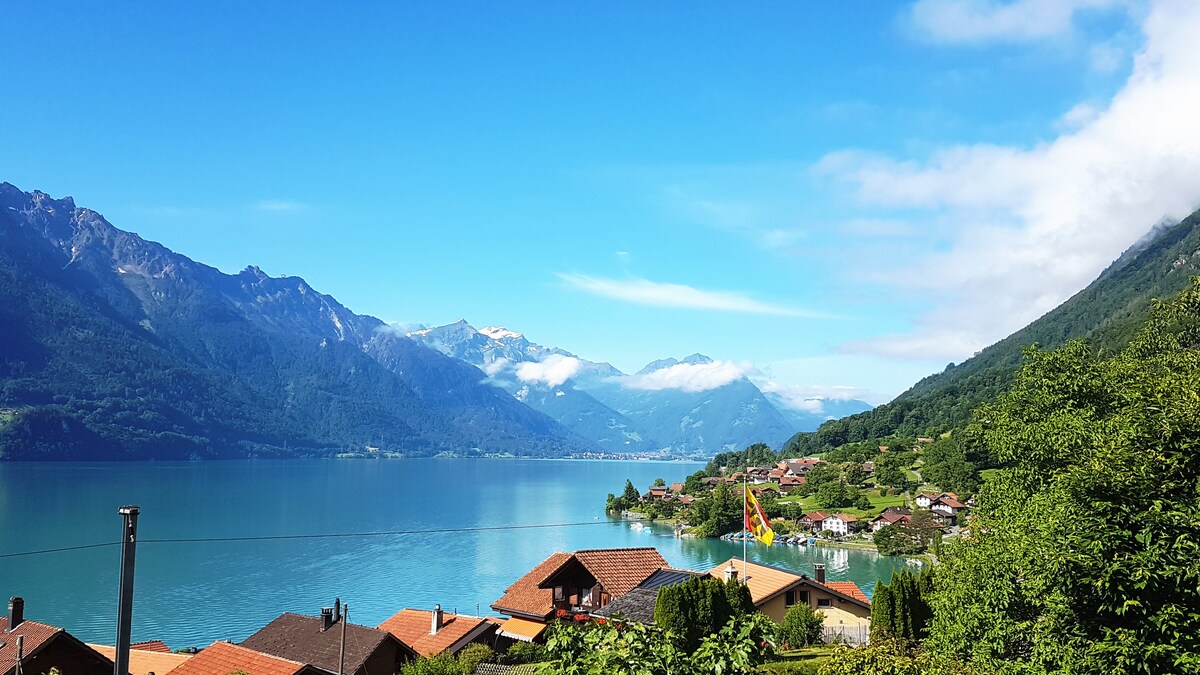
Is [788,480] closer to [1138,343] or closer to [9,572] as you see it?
[9,572]

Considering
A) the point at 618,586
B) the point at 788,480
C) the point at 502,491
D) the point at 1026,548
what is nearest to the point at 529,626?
the point at 618,586

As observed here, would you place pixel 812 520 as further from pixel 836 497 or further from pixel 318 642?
pixel 318 642

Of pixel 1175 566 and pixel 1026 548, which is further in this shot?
pixel 1026 548

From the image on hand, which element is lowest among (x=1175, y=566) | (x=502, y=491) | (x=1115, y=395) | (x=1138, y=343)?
(x=502, y=491)

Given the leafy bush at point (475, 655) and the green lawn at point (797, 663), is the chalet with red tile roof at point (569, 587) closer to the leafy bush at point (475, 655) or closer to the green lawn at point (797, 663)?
the leafy bush at point (475, 655)

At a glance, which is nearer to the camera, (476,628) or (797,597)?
(476,628)

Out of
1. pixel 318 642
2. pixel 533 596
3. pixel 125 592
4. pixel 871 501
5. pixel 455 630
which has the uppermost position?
pixel 125 592

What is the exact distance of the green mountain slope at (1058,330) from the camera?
468 feet

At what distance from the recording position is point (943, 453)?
116188 millimetres

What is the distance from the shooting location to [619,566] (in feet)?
111

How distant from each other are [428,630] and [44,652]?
1351 centimetres

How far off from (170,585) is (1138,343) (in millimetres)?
64812

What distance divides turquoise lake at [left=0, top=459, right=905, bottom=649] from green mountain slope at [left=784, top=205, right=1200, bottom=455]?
63565 mm

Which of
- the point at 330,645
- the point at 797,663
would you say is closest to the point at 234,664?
the point at 330,645
